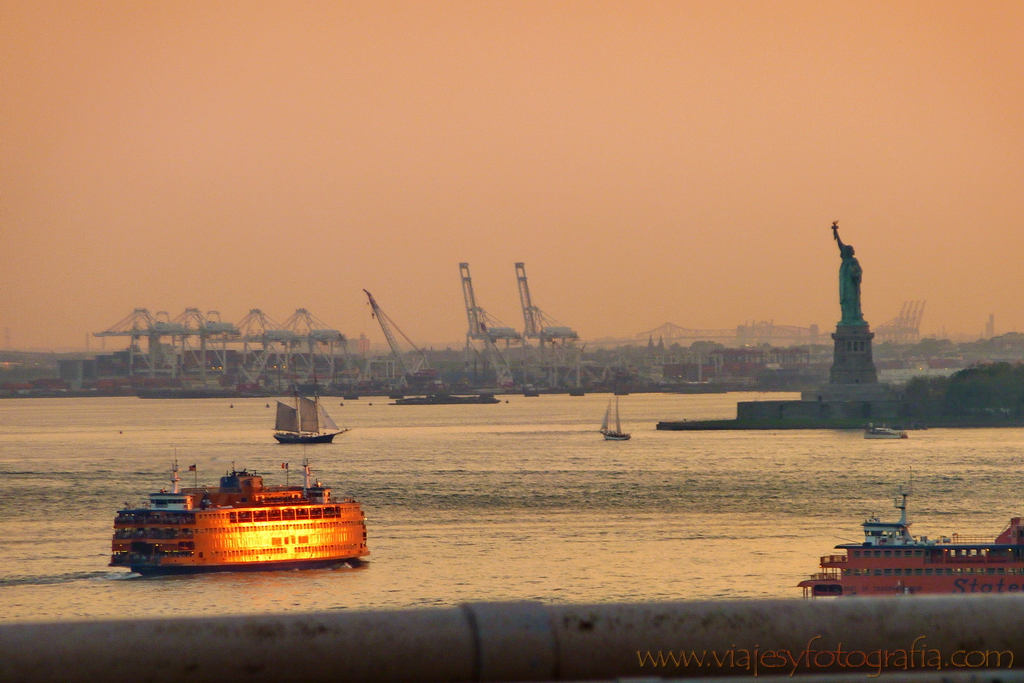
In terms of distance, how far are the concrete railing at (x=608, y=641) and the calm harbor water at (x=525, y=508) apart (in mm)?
11029

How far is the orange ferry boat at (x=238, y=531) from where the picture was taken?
26094 millimetres

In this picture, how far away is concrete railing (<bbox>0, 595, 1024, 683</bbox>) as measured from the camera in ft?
7.38

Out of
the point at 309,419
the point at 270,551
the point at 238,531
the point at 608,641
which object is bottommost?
the point at 270,551

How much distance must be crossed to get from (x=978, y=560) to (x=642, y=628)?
18.9 m

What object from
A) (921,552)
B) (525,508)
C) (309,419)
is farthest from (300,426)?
(921,552)

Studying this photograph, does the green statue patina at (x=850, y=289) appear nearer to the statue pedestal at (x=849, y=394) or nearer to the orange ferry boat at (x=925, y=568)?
the statue pedestal at (x=849, y=394)

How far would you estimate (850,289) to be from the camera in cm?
6675

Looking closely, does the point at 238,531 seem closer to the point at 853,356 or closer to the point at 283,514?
the point at 283,514

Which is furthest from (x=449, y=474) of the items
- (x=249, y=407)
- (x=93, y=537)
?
(x=249, y=407)

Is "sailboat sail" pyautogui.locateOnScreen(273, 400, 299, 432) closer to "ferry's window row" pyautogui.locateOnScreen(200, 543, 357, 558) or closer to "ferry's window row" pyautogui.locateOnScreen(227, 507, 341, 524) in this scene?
"ferry's window row" pyautogui.locateOnScreen(227, 507, 341, 524)

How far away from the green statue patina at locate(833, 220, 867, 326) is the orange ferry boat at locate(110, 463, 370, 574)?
42.7 meters

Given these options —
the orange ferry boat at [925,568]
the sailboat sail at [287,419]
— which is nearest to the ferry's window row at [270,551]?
the orange ferry boat at [925,568]

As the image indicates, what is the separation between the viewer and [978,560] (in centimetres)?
1998

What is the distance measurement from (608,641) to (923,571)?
18.6m
